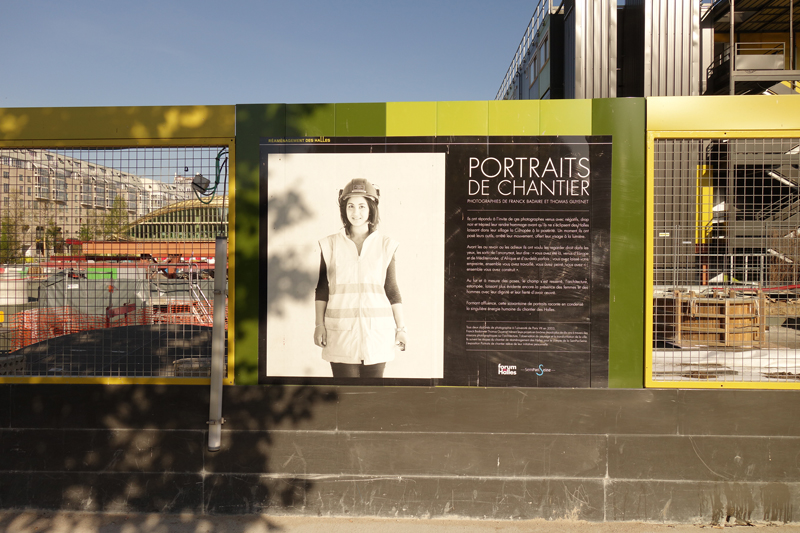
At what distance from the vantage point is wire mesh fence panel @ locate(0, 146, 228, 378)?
3.96 m

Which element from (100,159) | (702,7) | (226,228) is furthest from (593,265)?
(702,7)

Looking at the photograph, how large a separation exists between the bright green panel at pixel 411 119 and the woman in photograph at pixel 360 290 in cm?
55

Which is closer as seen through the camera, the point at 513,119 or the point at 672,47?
the point at 513,119

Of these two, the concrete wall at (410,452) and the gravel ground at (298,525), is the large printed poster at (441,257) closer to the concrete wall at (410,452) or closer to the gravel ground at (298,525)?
the concrete wall at (410,452)

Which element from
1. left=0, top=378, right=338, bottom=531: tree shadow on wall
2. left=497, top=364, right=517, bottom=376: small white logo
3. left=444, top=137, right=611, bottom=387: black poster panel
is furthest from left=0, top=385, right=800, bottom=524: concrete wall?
left=444, top=137, right=611, bottom=387: black poster panel

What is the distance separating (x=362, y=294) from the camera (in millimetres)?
3904

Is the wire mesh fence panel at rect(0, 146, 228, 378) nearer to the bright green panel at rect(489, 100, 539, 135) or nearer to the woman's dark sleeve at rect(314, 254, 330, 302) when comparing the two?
the woman's dark sleeve at rect(314, 254, 330, 302)

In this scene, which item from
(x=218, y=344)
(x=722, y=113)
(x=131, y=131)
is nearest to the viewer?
(x=218, y=344)

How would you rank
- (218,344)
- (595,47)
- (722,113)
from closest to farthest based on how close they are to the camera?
(218,344), (722,113), (595,47)

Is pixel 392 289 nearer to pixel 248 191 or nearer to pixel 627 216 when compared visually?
pixel 248 191

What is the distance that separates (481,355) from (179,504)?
2.99 meters

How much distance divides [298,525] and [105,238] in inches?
119

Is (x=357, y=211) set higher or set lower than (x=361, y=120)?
lower

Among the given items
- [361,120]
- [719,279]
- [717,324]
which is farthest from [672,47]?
[361,120]
